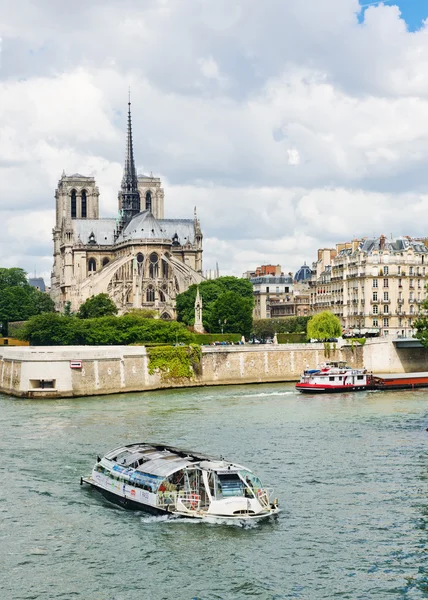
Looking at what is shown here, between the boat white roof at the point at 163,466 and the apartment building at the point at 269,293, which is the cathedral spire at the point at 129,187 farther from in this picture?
the boat white roof at the point at 163,466

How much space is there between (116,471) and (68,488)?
181 cm

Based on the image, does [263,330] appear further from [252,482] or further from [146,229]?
[252,482]

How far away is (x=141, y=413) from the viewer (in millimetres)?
54750

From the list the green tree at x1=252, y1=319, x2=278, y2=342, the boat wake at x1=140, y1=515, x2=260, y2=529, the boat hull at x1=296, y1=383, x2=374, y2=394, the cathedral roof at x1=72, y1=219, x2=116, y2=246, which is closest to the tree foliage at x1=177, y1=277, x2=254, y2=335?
the green tree at x1=252, y1=319, x2=278, y2=342

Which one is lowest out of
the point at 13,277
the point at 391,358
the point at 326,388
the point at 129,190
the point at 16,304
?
the point at 326,388

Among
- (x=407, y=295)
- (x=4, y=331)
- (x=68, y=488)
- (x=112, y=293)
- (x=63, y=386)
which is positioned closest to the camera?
(x=68, y=488)

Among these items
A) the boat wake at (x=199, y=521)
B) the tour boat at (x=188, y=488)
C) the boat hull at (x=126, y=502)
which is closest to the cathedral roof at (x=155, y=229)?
the boat hull at (x=126, y=502)

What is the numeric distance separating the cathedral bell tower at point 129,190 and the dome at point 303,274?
2633 cm

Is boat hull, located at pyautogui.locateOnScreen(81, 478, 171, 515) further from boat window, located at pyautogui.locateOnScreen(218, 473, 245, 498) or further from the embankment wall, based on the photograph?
the embankment wall

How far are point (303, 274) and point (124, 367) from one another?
88.6 m

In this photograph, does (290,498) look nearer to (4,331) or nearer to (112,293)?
(4,331)

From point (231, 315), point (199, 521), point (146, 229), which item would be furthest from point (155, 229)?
point (199, 521)

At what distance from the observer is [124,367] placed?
69.1 meters

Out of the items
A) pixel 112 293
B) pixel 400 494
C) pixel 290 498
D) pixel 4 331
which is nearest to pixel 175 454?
pixel 290 498
